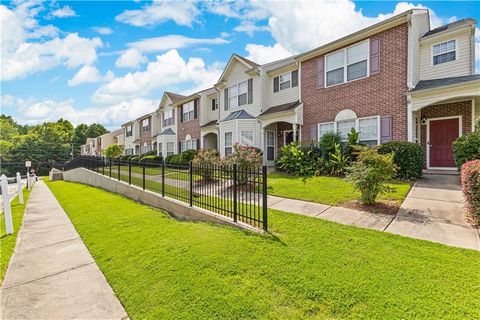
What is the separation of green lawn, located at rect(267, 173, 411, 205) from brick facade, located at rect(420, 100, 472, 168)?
4951mm

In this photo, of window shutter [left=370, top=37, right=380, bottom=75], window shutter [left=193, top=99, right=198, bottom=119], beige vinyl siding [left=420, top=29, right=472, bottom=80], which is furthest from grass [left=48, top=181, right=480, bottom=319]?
window shutter [left=193, top=99, right=198, bottom=119]

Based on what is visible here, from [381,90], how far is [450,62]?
3618 mm

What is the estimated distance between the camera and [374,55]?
1181 centimetres

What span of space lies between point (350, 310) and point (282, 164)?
1078 centimetres

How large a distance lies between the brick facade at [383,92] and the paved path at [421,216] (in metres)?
4.03

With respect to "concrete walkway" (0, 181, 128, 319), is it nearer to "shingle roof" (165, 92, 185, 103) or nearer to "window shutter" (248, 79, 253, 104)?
"window shutter" (248, 79, 253, 104)

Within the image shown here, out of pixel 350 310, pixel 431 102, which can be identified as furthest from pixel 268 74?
pixel 350 310

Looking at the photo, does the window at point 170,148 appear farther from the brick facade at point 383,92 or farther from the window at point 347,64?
the window at point 347,64

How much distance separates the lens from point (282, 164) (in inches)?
533

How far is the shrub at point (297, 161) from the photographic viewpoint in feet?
40.5

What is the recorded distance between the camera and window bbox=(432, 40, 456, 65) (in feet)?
38.9

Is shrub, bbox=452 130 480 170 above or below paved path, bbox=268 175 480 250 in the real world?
above

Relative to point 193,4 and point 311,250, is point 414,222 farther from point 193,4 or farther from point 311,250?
point 193,4

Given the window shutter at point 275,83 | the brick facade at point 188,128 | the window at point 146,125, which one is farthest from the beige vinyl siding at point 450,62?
the window at point 146,125
